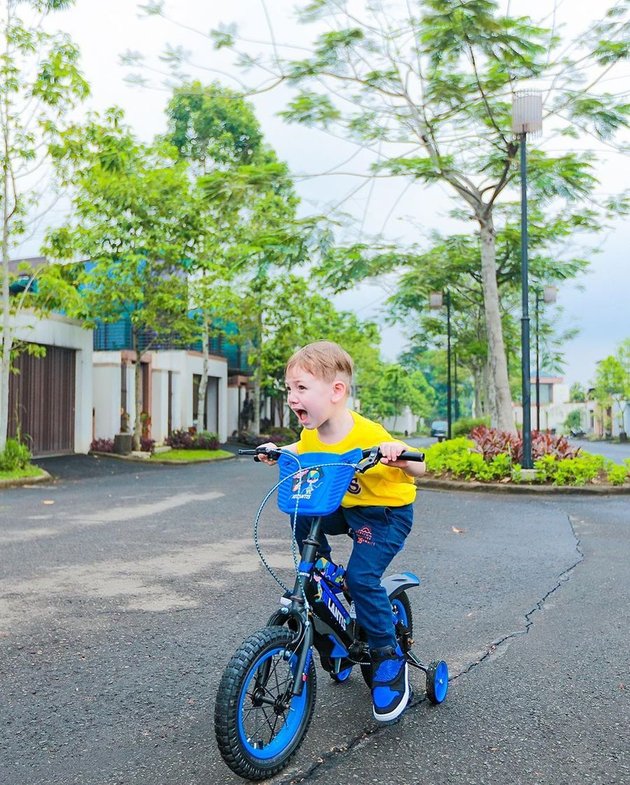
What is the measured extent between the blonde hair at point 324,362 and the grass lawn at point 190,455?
1885 cm

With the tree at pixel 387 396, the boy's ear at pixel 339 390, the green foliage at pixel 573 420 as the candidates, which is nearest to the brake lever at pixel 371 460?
the boy's ear at pixel 339 390

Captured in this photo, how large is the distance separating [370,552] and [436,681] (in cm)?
76

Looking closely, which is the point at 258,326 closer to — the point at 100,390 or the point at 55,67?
the point at 100,390

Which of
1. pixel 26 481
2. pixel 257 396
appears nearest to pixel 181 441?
pixel 257 396

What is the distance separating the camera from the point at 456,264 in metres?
20.7

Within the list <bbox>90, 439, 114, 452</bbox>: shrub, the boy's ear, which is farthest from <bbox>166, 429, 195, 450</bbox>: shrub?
the boy's ear

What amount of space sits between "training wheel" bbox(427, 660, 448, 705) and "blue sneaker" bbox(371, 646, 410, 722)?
10.1 inches

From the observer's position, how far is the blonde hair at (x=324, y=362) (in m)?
2.91

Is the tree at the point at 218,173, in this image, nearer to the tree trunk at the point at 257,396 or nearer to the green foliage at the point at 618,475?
the tree trunk at the point at 257,396

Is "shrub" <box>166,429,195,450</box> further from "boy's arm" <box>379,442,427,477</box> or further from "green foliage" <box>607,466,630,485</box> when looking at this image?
"boy's arm" <box>379,442,427,477</box>

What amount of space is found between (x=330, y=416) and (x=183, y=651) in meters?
1.79

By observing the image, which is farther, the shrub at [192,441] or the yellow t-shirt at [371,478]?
the shrub at [192,441]

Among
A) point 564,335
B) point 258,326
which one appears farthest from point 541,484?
point 564,335

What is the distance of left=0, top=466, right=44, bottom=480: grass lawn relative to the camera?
1409 centimetres
